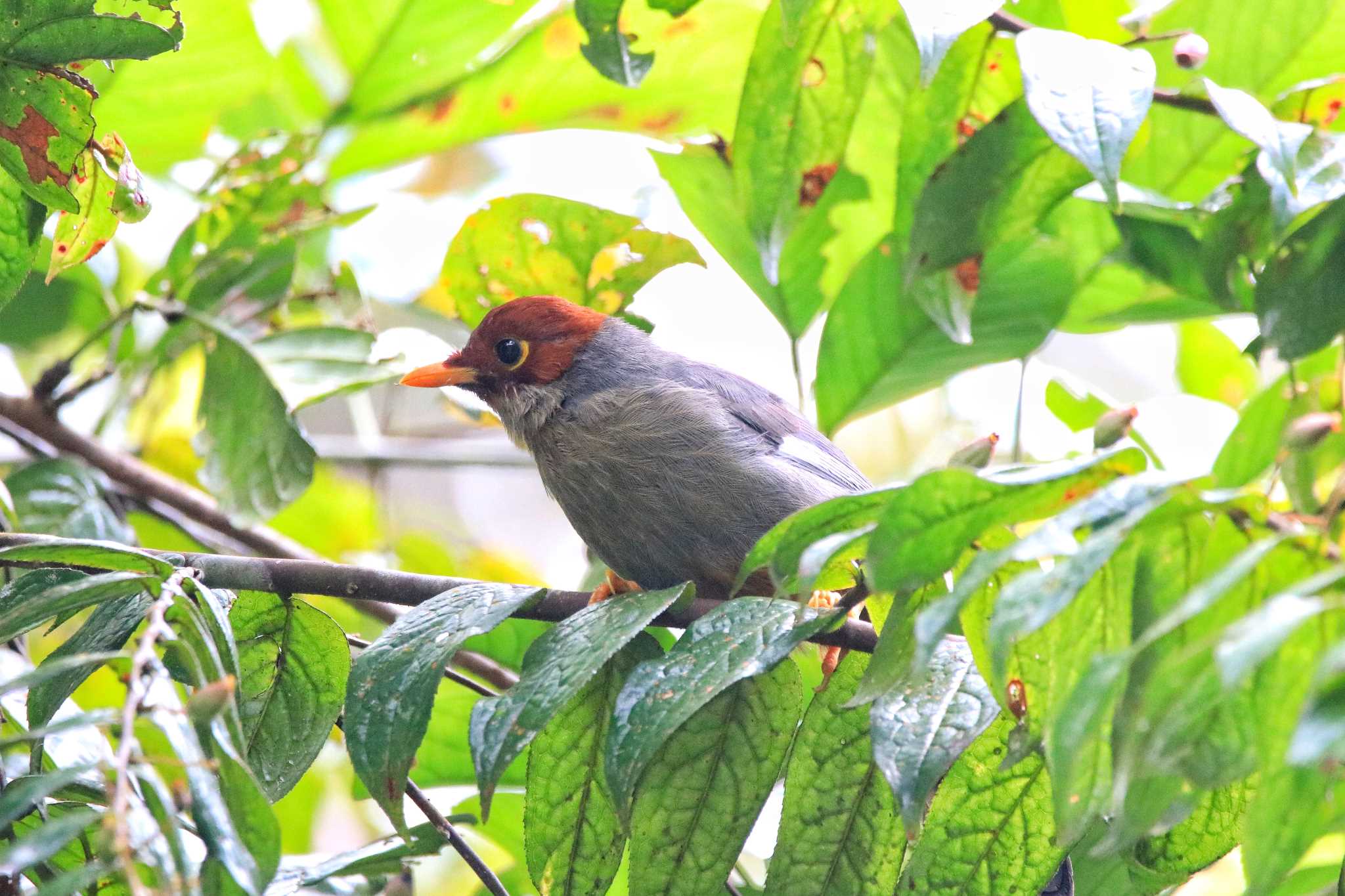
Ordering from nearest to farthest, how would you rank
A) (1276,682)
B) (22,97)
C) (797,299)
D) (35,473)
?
1. (1276,682)
2. (22,97)
3. (35,473)
4. (797,299)

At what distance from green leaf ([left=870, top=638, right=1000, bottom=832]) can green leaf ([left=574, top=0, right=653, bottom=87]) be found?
1.30 meters

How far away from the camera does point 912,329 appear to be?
3303mm

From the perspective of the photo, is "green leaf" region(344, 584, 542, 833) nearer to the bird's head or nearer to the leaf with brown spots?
the leaf with brown spots

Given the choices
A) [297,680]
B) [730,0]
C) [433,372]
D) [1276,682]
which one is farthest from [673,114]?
[1276,682]

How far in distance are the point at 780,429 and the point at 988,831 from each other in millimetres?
1605

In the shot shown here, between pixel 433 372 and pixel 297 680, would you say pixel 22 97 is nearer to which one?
pixel 297 680

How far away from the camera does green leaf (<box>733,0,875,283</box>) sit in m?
2.42

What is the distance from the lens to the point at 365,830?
5340mm

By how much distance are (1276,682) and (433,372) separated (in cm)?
267

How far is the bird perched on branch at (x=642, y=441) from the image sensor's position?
2.96 meters

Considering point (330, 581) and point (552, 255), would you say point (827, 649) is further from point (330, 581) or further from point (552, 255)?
point (552, 255)

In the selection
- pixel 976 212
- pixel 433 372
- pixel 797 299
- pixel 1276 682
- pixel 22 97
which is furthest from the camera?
pixel 433 372

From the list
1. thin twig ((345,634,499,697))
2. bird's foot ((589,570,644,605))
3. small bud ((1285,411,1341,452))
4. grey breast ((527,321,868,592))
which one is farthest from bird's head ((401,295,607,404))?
small bud ((1285,411,1341,452))

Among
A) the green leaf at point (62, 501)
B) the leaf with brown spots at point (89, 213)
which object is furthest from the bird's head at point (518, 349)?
the leaf with brown spots at point (89, 213)
